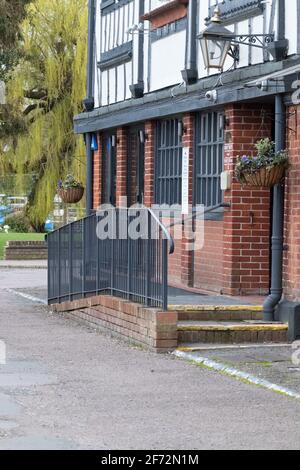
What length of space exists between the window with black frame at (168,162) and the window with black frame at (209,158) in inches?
29.9

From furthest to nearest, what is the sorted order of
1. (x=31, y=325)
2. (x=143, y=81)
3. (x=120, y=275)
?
(x=143, y=81), (x=31, y=325), (x=120, y=275)

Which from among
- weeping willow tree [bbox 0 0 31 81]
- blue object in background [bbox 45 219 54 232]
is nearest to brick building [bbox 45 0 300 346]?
weeping willow tree [bbox 0 0 31 81]

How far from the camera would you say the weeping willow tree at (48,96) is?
135ft

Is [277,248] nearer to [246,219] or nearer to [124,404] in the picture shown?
[246,219]

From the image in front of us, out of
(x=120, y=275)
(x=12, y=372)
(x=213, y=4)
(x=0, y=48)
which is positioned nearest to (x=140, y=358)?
(x=12, y=372)

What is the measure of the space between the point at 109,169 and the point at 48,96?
18019 mm

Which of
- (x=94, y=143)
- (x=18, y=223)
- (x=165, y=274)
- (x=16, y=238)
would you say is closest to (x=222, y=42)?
(x=165, y=274)

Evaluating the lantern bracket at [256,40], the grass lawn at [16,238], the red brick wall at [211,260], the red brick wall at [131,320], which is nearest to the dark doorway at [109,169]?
the red brick wall at [211,260]

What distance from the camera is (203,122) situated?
19.4 meters

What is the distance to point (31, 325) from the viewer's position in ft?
60.8

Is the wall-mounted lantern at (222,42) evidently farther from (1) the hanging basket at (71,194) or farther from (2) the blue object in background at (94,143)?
(1) the hanging basket at (71,194)

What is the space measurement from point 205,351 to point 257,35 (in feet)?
14.5

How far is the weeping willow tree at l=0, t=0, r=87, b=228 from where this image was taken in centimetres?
4119

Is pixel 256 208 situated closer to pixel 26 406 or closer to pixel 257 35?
pixel 257 35
